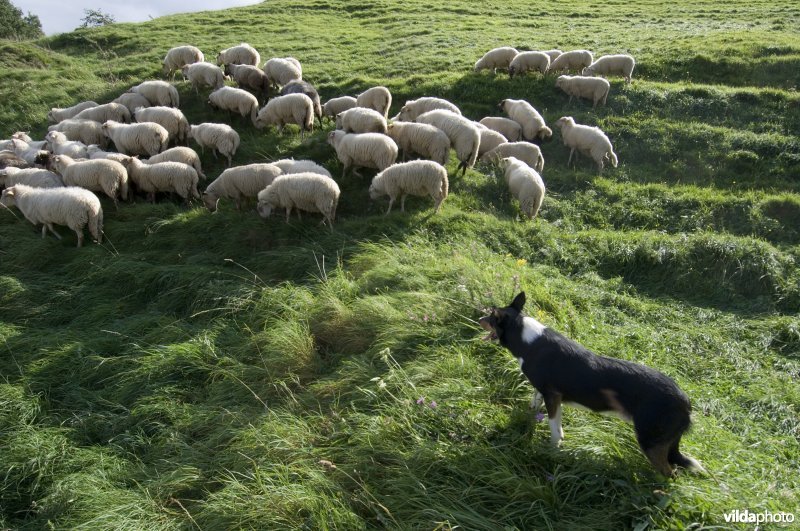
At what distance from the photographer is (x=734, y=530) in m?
2.91

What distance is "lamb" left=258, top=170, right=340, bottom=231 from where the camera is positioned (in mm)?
8156

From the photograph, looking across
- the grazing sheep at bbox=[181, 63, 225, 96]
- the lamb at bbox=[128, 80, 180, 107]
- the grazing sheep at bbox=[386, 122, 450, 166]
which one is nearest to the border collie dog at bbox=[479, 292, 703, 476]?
the grazing sheep at bbox=[386, 122, 450, 166]

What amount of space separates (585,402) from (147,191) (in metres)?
8.74

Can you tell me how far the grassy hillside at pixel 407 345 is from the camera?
362 cm

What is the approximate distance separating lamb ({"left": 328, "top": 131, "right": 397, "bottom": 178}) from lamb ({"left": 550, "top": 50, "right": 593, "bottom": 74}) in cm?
928

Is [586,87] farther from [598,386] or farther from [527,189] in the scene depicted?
[598,386]

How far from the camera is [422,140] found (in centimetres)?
988

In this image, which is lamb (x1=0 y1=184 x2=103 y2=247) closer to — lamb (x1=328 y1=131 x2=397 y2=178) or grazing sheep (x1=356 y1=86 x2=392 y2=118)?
lamb (x1=328 y1=131 x2=397 y2=178)

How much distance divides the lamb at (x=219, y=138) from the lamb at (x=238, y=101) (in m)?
1.52

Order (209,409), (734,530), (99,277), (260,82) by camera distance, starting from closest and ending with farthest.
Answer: (734,530) → (209,409) → (99,277) → (260,82)

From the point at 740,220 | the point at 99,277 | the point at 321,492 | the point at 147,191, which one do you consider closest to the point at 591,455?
the point at 321,492

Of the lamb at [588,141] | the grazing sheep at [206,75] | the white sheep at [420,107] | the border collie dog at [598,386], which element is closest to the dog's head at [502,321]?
the border collie dog at [598,386]

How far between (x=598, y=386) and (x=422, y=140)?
717 cm

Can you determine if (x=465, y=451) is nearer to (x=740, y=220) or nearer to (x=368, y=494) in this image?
(x=368, y=494)
